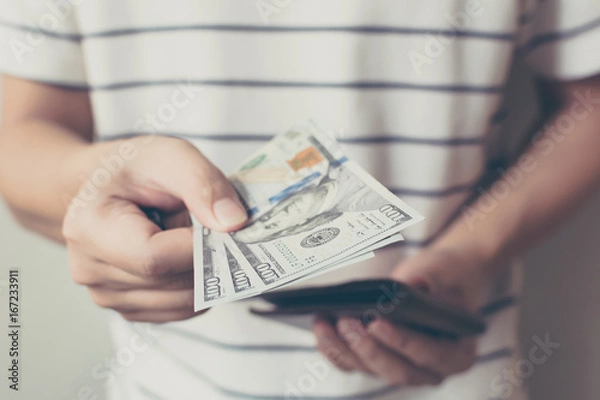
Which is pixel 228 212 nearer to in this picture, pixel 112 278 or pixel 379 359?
pixel 112 278

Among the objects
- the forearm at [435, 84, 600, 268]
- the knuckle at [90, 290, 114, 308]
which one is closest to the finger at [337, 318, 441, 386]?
the forearm at [435, 84, 600, 268]


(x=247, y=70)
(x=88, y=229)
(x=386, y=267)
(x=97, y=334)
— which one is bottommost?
(x=97, y=334)

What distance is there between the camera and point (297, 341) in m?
0.63

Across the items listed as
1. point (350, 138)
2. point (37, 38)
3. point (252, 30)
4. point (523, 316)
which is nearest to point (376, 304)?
point (350, 138)

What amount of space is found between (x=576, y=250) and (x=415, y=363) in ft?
1.34

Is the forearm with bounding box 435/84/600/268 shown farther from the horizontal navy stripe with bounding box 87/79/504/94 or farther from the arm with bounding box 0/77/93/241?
the arm with bounding box 0/77/93/241

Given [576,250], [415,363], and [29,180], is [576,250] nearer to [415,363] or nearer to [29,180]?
[415,363]

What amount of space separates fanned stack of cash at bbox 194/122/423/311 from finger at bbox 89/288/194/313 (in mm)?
83

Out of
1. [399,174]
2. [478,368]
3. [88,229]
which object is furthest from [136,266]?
[478,368]

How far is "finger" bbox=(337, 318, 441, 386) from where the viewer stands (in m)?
0.59

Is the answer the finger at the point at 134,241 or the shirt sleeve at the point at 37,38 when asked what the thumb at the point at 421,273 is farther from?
the shirt sleeve at the point at 37,38

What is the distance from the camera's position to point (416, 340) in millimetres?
602

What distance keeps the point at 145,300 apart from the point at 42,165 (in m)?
0.21

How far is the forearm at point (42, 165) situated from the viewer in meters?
0.57
